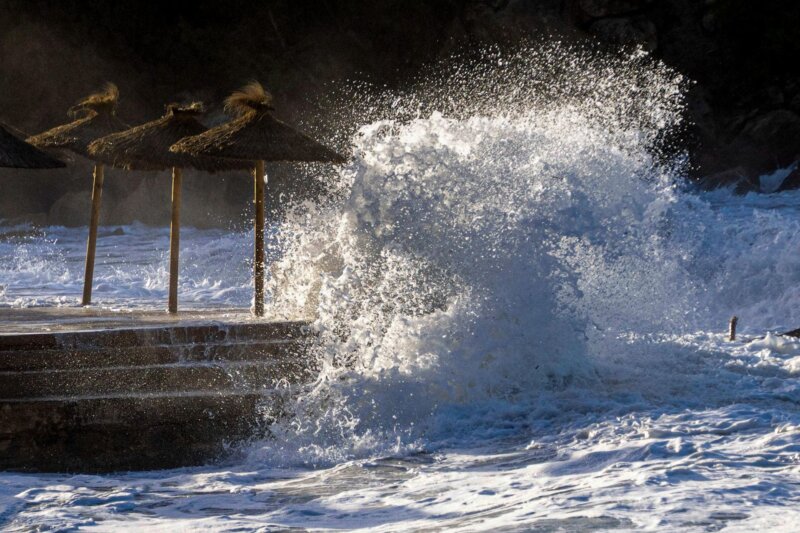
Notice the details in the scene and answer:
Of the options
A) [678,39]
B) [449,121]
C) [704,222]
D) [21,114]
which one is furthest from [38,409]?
[21,114]

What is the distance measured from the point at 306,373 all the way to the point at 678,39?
80.7 feet

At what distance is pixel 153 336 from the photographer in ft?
27.0

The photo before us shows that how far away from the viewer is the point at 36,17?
37688 millimetres

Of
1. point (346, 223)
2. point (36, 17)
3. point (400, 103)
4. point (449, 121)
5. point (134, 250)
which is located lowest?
point (346, 223)

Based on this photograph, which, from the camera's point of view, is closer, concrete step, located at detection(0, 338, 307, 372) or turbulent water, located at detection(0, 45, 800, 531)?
turbulent water, located at detection(0, 45, 800, 531)

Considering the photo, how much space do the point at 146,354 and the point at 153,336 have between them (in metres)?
0.15

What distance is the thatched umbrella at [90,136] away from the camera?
1175 centimetres

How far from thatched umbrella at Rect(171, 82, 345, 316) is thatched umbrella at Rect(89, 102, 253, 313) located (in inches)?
19.1

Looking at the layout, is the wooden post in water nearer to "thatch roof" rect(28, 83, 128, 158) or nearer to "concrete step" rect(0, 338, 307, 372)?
"thatch roof" rect(28, 83, 128, 158)

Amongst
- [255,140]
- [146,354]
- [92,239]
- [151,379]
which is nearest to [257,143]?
[255,140]

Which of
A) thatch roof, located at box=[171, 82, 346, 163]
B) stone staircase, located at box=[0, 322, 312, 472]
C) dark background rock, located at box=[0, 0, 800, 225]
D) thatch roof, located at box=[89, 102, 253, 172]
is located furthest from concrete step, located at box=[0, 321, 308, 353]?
dark background rock, located at box=[0, 0, 800, 225]

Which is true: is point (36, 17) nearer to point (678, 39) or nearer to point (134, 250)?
point (134, 250)

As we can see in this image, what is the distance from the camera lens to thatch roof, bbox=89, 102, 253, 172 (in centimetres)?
1035

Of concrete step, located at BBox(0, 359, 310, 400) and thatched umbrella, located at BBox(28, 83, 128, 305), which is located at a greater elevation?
→ thatched umbrella, located at BBox(28, 83, 128, 305)
